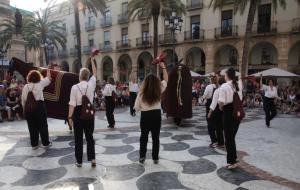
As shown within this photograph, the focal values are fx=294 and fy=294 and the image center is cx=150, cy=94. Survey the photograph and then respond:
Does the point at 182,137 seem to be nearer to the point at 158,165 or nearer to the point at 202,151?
the point at 202,151

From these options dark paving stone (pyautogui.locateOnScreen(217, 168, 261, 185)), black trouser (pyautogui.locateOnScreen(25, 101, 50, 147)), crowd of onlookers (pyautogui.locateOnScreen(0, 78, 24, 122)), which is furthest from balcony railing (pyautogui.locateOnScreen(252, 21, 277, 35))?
black trouser (pyautogui.locateOnScreen(25, 101, 50, 147))

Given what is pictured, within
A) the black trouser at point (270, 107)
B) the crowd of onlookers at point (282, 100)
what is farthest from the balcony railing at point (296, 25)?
the black trouser at point (270, 107)

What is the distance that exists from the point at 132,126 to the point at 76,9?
14.7 m

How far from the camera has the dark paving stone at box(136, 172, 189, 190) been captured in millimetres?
4388

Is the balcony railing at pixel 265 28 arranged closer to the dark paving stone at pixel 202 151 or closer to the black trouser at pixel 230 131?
the dark paving stone at pixel 202 151

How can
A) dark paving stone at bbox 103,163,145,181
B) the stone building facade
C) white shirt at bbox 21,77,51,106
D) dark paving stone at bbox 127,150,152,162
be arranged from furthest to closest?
the stone building facade < white shirt at bbox 21,77,51,106 < dark paving stone at bbox 127,150,152,162 < dark paving stone at bbox 103,163,145,181

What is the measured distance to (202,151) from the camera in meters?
6.41

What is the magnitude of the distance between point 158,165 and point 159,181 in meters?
0.78

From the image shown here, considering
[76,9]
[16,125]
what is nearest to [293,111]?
[16,125]

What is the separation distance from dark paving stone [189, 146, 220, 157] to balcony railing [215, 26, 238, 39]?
903 inches

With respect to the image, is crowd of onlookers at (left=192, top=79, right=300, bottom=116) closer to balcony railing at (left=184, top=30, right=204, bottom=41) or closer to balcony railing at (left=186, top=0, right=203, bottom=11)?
balcony railing at (left=184, top=30, right=204, bottom=41)

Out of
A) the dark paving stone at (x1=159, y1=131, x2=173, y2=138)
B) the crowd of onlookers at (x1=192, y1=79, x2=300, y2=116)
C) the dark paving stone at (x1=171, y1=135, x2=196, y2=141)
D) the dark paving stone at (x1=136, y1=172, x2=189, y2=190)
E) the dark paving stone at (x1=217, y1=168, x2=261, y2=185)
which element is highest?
the crowd of onlookers at (x1=192, y1=79, x2=300, y2=116)

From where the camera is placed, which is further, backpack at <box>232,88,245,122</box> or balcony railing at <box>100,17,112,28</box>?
balcony railing at <box>100,17,112,28</box>

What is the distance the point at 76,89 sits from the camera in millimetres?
5074
